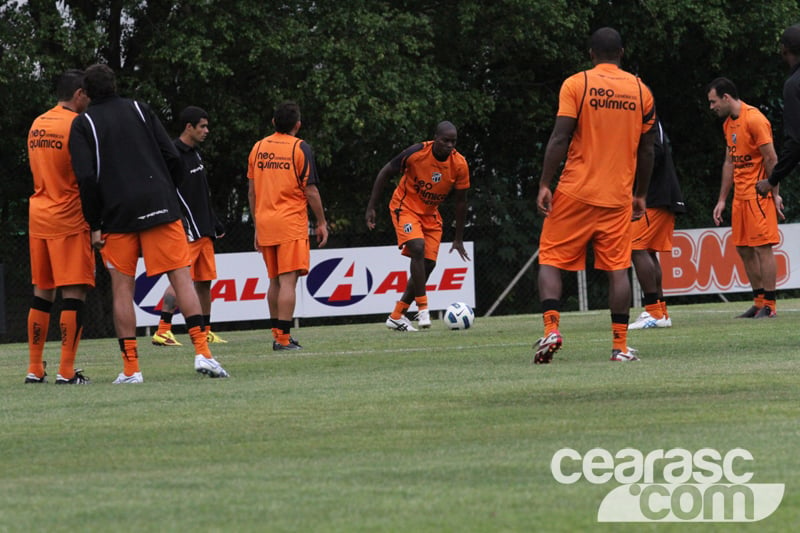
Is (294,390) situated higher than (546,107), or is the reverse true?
(546,107)

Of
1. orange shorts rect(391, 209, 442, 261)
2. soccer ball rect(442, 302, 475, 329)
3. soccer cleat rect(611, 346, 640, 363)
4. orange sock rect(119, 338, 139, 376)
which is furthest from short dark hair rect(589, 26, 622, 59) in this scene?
soccer ball rect(442, 302, 475, 329)

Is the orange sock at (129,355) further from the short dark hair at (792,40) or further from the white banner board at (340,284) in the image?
the white banner board at (340,284)

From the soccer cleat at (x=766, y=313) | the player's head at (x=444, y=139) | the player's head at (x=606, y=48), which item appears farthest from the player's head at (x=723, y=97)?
the player's head at (x=606, y=48)

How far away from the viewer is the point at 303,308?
73.6 feet

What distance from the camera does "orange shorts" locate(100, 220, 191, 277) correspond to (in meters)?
9.76

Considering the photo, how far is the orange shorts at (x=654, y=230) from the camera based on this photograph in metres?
14.6

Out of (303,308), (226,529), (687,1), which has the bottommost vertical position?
(303,308)

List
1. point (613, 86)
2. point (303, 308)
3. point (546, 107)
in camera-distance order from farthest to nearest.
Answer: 1. point (546, 107)
2. point (303, 308)
3. point (613, 86)

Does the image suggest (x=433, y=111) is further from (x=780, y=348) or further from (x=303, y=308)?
(x=780, y=348)

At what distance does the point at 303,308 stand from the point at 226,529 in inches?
709

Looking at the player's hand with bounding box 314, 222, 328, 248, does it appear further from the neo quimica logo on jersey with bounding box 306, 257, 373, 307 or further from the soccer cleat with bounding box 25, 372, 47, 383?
the neo quimica logo on jersey with bounding box 306, 257, 373, 307

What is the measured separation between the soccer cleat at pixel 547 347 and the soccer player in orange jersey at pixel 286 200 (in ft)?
13.5

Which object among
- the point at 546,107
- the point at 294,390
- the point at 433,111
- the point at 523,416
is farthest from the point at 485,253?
the point at 523,416

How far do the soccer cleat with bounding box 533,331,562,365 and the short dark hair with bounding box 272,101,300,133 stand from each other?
4.47 meters
